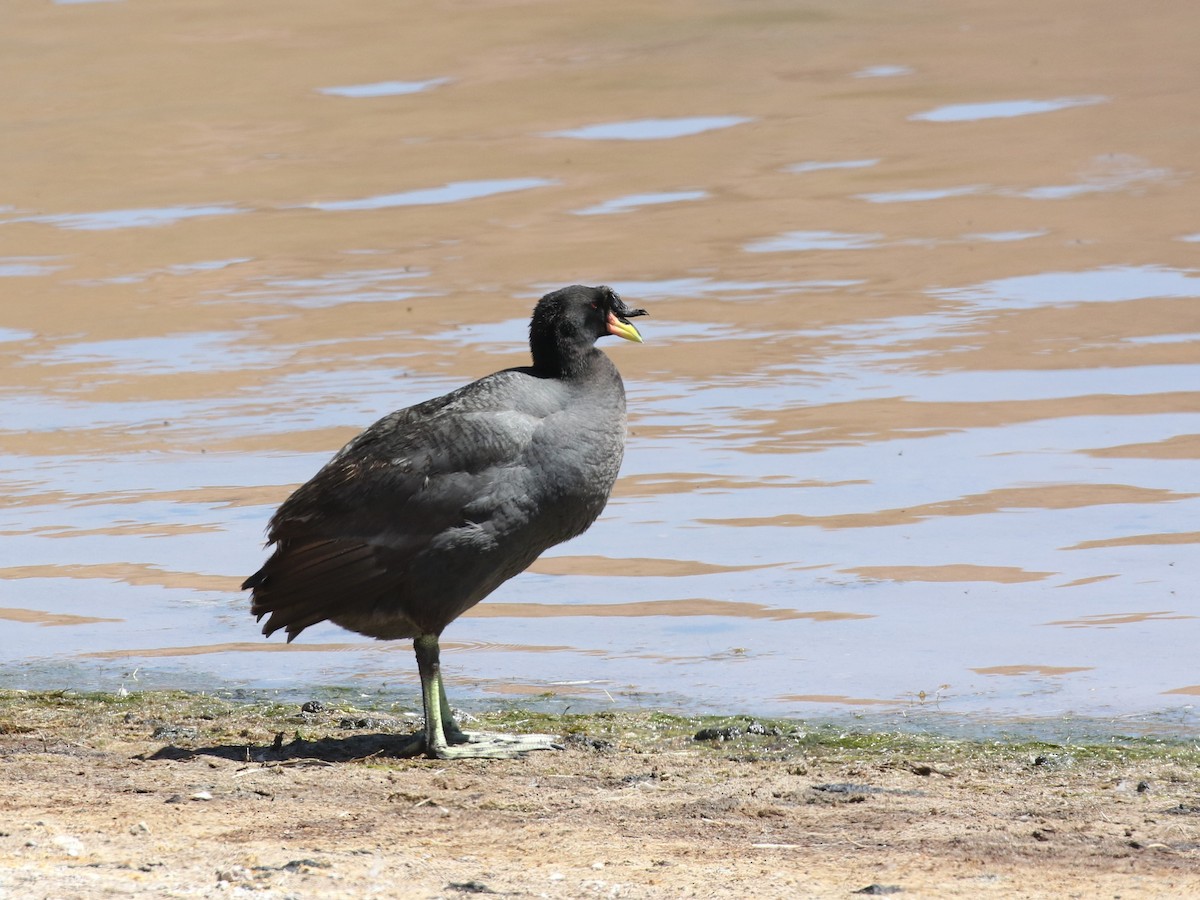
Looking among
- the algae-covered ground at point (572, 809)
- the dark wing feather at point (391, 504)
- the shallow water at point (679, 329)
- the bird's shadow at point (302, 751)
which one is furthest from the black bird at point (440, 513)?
the shallow water at point (679, 329)

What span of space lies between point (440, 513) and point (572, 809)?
1153 mm

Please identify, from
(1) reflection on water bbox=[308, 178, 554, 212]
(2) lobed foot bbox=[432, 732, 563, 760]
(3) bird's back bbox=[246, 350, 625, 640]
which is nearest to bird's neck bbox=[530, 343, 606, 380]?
(3) bird's back bbox=[246, 350, 625, 640]

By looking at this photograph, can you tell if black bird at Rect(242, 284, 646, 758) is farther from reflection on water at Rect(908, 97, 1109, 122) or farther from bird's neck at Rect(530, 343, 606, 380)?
reflection on water at Rect(908, 97, 1109, 122)

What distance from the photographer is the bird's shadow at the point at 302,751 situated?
7.18 meters

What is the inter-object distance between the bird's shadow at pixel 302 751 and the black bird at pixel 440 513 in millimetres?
107

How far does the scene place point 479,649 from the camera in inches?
350

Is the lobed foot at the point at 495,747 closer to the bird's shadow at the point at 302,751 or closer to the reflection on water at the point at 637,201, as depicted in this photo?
the bird's shadow at the point at 302,751

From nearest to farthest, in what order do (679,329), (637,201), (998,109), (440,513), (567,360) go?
1. (440,513)
2. (567,360)
3. (679,329)
4. (637,201)
5. (998,109)

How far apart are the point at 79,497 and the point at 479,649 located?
10.8 feet

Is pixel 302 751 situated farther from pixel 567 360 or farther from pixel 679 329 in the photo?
pixel 679 329

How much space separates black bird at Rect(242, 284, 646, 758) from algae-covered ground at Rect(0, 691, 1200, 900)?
0.48m

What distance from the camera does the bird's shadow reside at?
7176 mm

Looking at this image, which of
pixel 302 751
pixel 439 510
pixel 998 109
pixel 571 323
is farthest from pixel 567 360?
pixel 998 109

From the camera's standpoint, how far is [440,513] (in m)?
7.03
